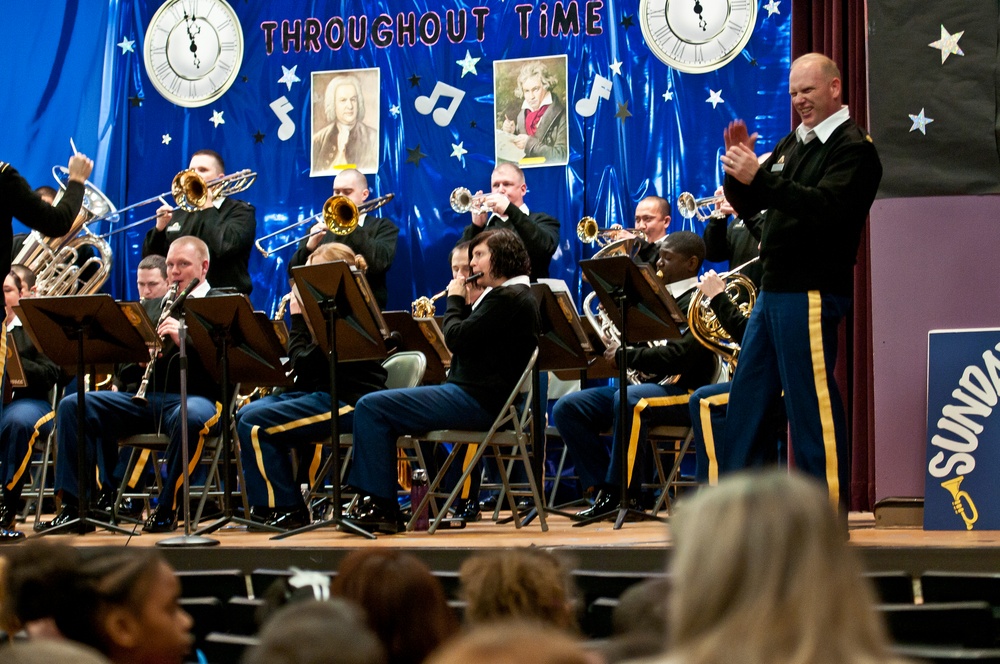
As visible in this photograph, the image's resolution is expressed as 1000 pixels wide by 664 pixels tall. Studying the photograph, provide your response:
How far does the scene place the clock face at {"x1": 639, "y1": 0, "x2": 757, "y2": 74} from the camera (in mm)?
9039

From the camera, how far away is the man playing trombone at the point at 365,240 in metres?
8.37

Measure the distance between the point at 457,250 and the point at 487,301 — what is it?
138cm

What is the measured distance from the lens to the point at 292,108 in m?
9.95

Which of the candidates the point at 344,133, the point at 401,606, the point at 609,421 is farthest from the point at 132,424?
the point at 401,606

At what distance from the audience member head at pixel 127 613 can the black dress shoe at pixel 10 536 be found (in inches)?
151

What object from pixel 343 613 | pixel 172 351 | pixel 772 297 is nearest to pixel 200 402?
pixel 172 351

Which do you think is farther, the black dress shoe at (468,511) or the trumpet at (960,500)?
the black dress shoe at (468,511)

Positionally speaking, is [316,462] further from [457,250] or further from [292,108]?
[292,108]

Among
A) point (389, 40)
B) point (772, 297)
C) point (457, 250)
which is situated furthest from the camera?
point (389, 40)

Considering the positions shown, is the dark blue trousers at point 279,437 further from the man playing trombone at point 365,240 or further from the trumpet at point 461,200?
the trumpet at point 461,200

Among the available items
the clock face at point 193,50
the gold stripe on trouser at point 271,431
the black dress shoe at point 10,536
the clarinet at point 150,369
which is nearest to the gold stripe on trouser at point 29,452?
the black dress shoe at point 10,536

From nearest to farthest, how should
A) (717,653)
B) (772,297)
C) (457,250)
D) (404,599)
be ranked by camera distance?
(717,653)
(404,599)
(772,297)
(457,250)

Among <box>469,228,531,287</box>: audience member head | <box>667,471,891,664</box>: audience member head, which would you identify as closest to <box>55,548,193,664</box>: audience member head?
<box>667,471,891,664</box>: audience member head

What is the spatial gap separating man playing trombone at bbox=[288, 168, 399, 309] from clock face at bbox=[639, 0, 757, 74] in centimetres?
230
